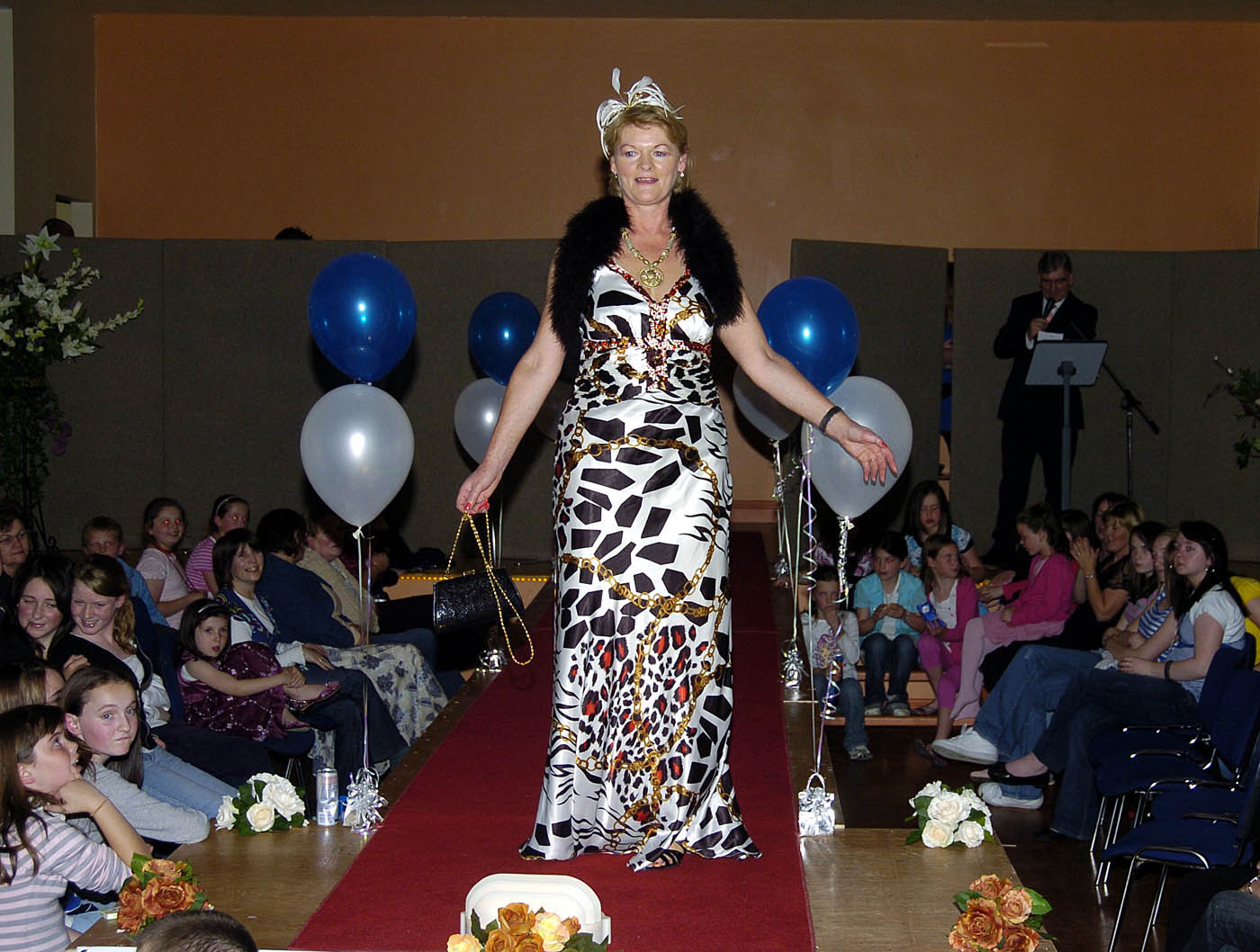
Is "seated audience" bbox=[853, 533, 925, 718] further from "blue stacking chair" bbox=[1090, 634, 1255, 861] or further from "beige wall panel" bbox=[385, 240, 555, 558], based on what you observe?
"beige wall panel" bbox=[385, 240, 555, 558]

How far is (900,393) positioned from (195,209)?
5828 mm

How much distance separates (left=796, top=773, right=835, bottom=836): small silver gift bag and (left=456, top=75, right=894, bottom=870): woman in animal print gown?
0.40m

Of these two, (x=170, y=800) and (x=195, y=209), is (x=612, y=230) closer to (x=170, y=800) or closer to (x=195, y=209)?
(x=170, y=800)

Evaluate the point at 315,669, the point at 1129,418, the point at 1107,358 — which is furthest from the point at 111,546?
the point at 1107,358

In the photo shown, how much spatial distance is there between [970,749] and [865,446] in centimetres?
299

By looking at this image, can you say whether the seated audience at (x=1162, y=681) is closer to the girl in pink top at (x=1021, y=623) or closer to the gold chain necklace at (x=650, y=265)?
the girl in pink top at (x=1021, y=623)

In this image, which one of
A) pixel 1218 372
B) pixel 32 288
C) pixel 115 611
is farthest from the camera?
pixel 1218 372

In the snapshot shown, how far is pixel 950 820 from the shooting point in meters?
3.52

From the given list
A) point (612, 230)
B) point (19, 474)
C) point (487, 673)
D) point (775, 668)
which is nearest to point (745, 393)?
point (775, 668)

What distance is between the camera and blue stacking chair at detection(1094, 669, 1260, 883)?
4.00m

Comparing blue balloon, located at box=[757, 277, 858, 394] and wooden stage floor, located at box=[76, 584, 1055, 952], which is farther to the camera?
blue balloon, located at box=[757, 277, 858, 394]

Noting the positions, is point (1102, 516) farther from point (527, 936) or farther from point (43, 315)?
point (43, 315)

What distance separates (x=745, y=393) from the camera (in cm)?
577

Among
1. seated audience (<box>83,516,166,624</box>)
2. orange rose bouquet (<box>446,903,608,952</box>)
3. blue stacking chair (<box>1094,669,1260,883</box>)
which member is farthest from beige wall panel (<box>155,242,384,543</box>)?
orange rose bouquet (<box>446,903,608,952</box>)
